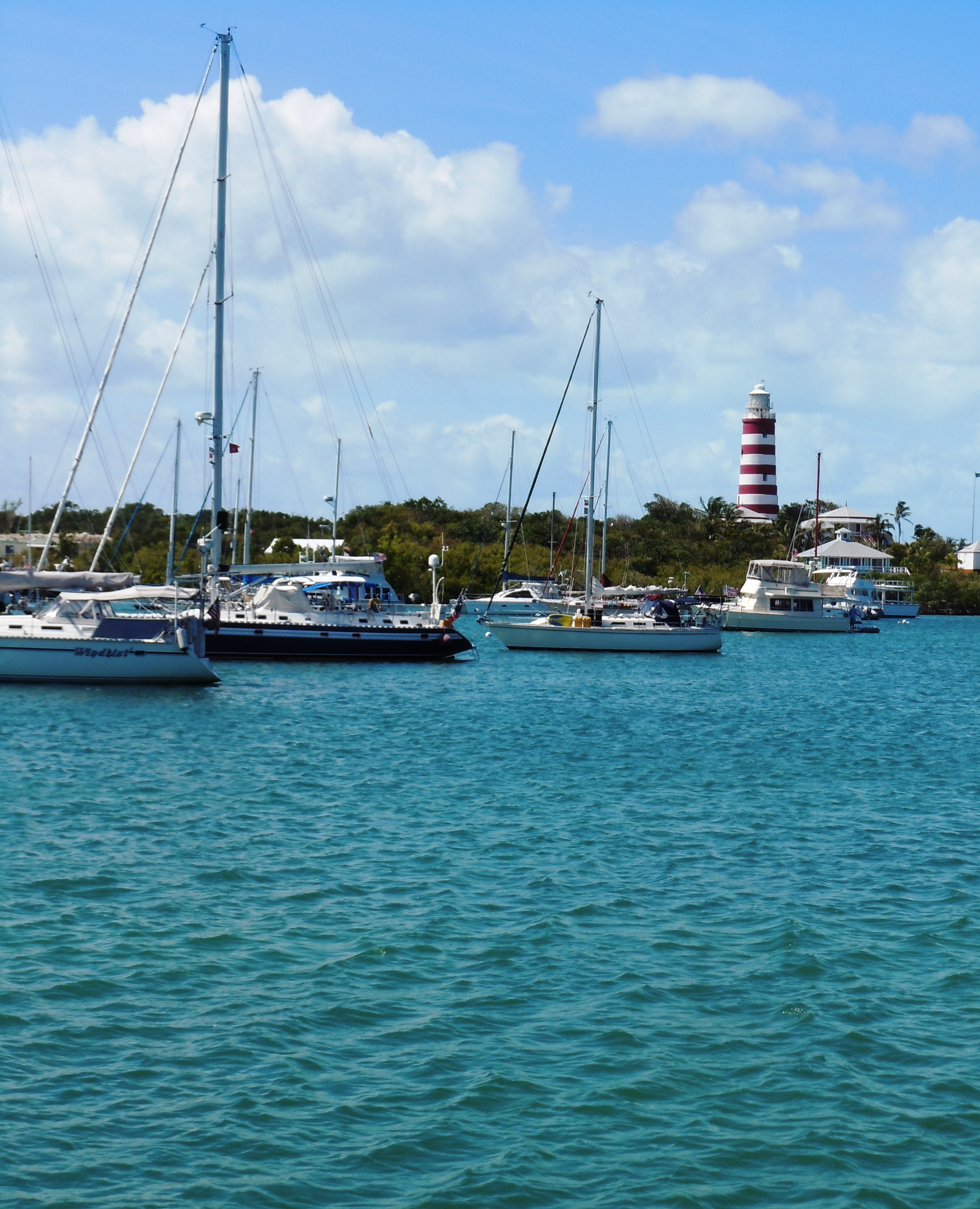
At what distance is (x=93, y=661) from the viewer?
1367 inches

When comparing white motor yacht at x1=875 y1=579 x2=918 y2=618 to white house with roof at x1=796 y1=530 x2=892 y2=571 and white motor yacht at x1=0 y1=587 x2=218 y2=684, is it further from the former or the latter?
white motor yacht at x1=0 y1=587 x2=218 y2=684

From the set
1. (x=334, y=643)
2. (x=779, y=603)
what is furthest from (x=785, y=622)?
(x=334, y=643)

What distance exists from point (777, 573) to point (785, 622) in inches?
134

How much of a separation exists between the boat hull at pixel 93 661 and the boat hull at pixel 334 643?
8.46 meters

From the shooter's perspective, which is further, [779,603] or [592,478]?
[779,603]

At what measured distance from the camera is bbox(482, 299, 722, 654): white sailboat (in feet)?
186

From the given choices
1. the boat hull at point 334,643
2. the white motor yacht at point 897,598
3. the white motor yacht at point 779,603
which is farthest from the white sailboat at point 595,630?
the white motor yacht at point 897,598

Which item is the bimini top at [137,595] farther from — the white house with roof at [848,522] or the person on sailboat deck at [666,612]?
the white house with roof at [848,522]

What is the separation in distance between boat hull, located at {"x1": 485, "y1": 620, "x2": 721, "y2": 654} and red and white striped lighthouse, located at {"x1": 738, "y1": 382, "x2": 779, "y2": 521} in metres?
77.4

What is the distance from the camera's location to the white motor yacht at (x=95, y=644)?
113ft

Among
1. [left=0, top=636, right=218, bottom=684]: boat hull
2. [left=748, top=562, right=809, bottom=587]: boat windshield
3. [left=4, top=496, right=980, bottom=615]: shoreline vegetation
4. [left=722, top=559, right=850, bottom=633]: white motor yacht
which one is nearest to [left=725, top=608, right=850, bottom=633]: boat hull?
[left=722, top=559, right=850, bottom=633]: white motor yacht

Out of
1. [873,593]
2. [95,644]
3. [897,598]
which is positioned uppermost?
[873,593]

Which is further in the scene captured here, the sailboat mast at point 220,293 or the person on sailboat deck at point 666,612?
the person on sailboat deck at point 666,612

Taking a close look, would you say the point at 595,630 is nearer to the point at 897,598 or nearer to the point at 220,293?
the point at 220,293
